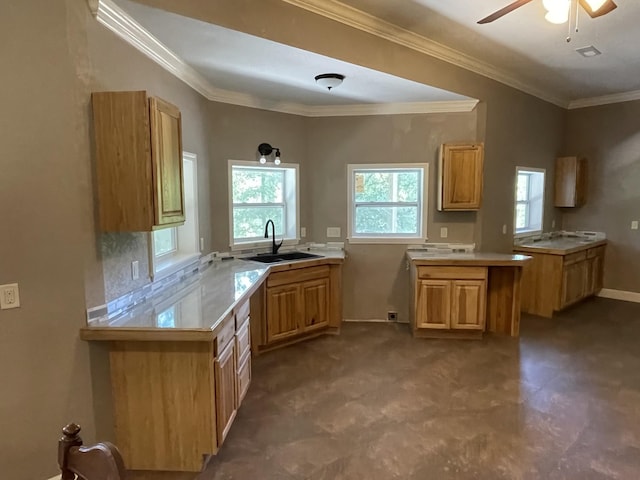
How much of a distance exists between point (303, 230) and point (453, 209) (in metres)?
1.67

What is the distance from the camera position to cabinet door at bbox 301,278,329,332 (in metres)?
4.13

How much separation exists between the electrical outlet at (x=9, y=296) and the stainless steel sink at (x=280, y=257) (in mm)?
2261

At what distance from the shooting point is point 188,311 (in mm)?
2385

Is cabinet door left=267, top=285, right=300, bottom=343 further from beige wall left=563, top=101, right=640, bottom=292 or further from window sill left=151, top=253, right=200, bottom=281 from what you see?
beige wall left=563, top=101, right=640, bottom=292

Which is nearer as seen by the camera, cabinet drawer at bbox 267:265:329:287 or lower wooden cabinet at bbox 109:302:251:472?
lower wooden cabinet at bbox 109:302:251:472

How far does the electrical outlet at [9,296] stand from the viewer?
1918 millimetres

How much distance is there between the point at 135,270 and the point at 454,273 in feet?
9.77

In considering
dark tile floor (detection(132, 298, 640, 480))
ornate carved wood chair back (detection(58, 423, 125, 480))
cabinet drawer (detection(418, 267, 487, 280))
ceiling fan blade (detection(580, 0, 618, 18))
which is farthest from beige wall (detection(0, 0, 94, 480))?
cabinet drawer (detection(418, 267, 487, 280))

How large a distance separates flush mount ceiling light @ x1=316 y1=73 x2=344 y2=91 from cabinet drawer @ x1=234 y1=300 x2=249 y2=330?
1960 mm

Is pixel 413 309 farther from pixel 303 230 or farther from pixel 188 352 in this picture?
pixel 188 352

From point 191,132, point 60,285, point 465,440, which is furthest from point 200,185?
Answer: point 465,440

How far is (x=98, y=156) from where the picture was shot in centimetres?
214

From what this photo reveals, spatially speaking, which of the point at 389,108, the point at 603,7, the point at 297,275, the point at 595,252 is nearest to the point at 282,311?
the point at 297,275

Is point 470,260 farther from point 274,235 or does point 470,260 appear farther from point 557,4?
point 557,4
